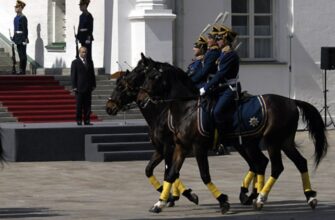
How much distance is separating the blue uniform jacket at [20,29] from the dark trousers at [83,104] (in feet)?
22.2

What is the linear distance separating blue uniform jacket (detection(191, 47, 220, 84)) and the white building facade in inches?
508

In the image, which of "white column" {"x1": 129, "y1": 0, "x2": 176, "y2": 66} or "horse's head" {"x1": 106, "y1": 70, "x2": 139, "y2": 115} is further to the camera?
"white column" {"x1": 129, "y1": 0, "x2": 176, "y2": 66}

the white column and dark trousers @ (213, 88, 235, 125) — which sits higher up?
the white column

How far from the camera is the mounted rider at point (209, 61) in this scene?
17.8 m

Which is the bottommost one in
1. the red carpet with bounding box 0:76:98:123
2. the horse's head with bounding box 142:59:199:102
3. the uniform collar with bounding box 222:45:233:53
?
the red carpet with bounding box 0:76:98:123

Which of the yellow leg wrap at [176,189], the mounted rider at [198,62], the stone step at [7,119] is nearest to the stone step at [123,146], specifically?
the stone step at [7,119]

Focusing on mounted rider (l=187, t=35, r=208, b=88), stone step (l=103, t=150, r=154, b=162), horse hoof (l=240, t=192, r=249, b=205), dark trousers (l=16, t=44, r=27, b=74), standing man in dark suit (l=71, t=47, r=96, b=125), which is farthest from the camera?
dark trousers (l=16, t=44, r=27, b=74)

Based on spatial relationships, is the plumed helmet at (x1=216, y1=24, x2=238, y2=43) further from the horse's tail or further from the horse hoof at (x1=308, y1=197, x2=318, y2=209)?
the horse hoof at (x1=308, y1=197, x2=318, y2=209)

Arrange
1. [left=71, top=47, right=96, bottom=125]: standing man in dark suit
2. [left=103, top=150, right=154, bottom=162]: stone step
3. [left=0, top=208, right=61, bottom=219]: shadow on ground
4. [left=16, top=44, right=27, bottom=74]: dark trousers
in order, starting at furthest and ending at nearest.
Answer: [left=16, top=44, right=27, bottom=74]: dark trousers → [left=71, top=47, right=96, bottom=125]: standing man in dark suit → [left=103, top=150, right=154, bottom=162]: stone step → [left=0, top=208, right=61, bottom=219]: shadow on ground

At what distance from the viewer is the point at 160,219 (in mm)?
16156

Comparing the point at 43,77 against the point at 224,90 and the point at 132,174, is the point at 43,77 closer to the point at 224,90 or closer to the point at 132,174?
the point at 132,174

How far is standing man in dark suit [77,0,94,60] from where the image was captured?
3058 centimetres

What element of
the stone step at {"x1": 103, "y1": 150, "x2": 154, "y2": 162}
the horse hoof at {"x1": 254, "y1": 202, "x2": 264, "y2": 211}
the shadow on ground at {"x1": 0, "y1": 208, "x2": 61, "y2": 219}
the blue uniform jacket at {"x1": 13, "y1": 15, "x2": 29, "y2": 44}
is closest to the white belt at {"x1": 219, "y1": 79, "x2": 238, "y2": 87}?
the horse hoof at {"x1": 254, "y1": 202, "x2": 264, "y2": 211}

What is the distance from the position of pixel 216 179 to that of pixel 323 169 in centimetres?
240
